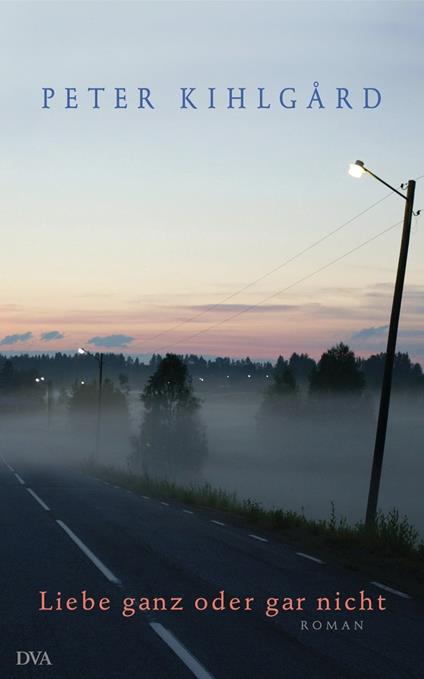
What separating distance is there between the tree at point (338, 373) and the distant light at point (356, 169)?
326ft

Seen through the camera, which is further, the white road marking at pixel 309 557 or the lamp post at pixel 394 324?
the lamp post at pixel 394 324

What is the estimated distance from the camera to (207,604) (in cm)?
1269

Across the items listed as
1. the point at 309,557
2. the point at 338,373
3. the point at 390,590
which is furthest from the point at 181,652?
the point at 338,373

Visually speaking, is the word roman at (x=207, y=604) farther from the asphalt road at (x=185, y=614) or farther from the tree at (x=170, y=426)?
the tree at (x=170, y=426)

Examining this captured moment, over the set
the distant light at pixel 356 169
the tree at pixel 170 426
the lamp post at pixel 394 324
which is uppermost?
the distant light at pixel 356 169

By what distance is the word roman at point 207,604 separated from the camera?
40.2 ft

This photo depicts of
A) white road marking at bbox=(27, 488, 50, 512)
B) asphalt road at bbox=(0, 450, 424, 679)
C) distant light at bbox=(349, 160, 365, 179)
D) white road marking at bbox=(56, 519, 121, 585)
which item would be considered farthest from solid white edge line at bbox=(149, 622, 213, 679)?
white road marking at bbox=(27, 488, 50, 512)

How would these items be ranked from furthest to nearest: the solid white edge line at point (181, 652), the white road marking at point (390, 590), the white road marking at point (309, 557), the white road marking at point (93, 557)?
the white road marking at point (309, 557)
the white road marking at point (93, 557)
the white road marking at point (390, 590)
the solid white edge line at point (181, 652)

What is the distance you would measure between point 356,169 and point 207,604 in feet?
39.5

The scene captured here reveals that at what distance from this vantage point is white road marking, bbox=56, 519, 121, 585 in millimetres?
14820

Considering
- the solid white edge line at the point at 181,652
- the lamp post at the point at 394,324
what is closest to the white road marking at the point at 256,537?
the lamp post at the point at 394,324

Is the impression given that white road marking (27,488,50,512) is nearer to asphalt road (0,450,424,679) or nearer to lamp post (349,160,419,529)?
asphalt road (0,450,424,679)

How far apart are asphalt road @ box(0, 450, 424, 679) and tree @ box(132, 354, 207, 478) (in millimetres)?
73485

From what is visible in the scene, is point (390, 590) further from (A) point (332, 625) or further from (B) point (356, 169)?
(B) point (356, 169)
